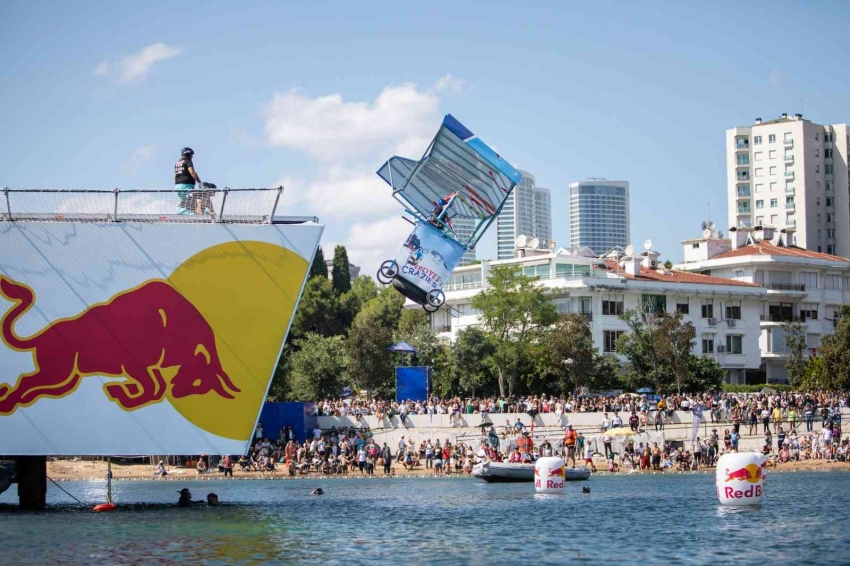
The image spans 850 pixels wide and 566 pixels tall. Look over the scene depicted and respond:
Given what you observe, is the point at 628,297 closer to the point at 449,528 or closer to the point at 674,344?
the point at 674,344

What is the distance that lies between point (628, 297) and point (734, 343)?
10.3m

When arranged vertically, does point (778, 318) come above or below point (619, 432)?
above

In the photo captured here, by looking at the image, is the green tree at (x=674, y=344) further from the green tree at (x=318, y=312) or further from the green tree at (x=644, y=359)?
the green tree at (x=318, y=312)

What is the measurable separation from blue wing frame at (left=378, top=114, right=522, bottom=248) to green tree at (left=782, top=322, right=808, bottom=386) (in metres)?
45.6

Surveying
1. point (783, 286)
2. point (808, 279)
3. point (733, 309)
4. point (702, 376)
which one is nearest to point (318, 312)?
point (733, 309)

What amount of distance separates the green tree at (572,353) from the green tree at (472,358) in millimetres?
5242

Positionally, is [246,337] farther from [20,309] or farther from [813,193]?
[813,193]

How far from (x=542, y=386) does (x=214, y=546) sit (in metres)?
50.4

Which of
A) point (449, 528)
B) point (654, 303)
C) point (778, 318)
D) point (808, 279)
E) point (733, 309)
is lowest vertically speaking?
point (449, 528)

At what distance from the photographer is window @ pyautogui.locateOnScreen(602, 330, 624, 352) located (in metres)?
80.9

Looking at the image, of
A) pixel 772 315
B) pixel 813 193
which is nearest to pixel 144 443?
pixel 772 315

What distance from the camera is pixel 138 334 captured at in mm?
30641

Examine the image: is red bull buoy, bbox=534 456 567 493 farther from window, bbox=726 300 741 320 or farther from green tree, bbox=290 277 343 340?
green tree, bbox=290 277 343 340

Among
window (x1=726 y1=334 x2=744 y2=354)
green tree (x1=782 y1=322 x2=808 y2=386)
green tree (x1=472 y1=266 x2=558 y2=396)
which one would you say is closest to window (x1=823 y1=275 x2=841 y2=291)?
green tree (x1=782 y1=322 x2=808 y2=386)
